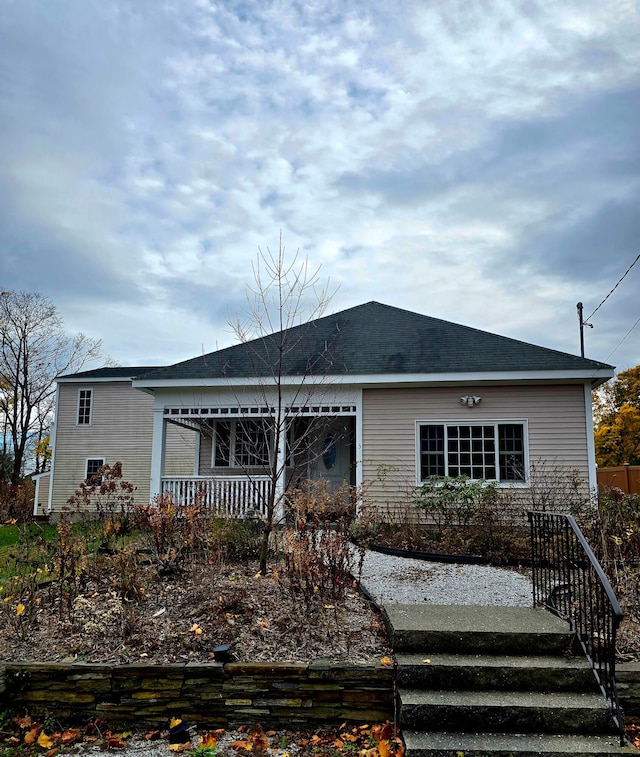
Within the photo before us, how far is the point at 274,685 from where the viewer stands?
366 cm

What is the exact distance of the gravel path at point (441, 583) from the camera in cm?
526

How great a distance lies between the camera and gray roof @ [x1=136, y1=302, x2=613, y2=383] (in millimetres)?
9852

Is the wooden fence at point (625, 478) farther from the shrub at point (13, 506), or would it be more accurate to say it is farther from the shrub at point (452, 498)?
the shrub at point (13, 506)

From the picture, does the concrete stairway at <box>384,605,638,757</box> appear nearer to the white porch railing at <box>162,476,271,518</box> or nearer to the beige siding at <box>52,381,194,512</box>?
the white porch railing at <box>162,476,271,518</box>

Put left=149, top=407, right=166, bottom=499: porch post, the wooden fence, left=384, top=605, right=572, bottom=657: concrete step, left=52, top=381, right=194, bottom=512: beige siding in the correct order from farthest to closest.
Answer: left=52, top=381, right=194, bottom=512: beige siding, the wooden fence, left=149, top=407, right=166, bottom=499: porch post, left=384, top=605, right=572, bottom=657: concrete step

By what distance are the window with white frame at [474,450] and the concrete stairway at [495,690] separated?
577 cm

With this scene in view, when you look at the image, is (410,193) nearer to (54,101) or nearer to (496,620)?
(54,101)

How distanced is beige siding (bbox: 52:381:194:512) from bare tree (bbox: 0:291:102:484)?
737 cm

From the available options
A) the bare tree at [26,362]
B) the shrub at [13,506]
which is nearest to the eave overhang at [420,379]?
the shrub at [13,506]

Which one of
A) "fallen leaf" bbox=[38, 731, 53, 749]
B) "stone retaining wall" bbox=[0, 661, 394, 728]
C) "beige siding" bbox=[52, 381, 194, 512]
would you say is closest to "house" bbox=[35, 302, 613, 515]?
"beige siding" bbox=[52, 381, 194, 512]

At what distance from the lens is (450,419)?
33.2ft

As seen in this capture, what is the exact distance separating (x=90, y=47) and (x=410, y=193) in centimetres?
570

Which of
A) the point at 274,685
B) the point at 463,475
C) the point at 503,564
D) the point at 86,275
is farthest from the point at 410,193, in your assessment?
the point at 274,685

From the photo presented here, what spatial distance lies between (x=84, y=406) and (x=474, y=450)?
38.5ft
